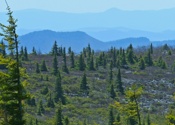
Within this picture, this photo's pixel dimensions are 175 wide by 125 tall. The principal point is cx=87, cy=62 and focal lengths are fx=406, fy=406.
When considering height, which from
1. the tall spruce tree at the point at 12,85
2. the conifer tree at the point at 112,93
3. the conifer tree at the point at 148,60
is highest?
the tall spruce tree at the point at 12,85

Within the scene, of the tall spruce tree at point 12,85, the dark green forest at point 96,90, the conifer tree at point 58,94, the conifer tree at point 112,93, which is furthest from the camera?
the conifer tree at point 112,93

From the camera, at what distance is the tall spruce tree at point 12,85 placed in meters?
22.3

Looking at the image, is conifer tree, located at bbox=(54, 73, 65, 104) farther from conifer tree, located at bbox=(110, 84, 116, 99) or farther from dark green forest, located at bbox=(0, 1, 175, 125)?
conifer tree, located at bbox=(110, 84, 116, 99)

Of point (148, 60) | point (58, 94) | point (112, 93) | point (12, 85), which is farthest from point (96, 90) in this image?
point (12, 85)

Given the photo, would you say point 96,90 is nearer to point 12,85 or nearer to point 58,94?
point 58,94

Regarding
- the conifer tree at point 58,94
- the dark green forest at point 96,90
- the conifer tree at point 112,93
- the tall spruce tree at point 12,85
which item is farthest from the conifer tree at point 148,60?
the tall spruce tree at point 12,85

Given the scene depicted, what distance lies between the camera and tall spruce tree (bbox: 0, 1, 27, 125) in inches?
878

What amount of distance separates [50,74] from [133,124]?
2557 inches

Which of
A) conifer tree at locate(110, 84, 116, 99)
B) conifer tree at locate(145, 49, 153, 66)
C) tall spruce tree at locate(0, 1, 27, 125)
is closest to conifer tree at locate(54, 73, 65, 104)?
conifer tree at locate(110, 84, 116, 99)

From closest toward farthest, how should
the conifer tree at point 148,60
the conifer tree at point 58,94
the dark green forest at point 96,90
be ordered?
the dark green forest at point 96,90
the conifer tree at point 58,94
the conifer tree at point 148,60

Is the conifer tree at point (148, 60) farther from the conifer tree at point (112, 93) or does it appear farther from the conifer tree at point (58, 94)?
the conifer tree at point (58, 94)

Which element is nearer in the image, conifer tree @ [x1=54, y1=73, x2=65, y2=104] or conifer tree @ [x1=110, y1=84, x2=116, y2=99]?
conifer tree @ [x1=54, y1=73, x2=65, y2=104]

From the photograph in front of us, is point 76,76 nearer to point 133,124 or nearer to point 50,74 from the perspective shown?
point 50,74

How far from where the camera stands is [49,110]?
9094 cm
